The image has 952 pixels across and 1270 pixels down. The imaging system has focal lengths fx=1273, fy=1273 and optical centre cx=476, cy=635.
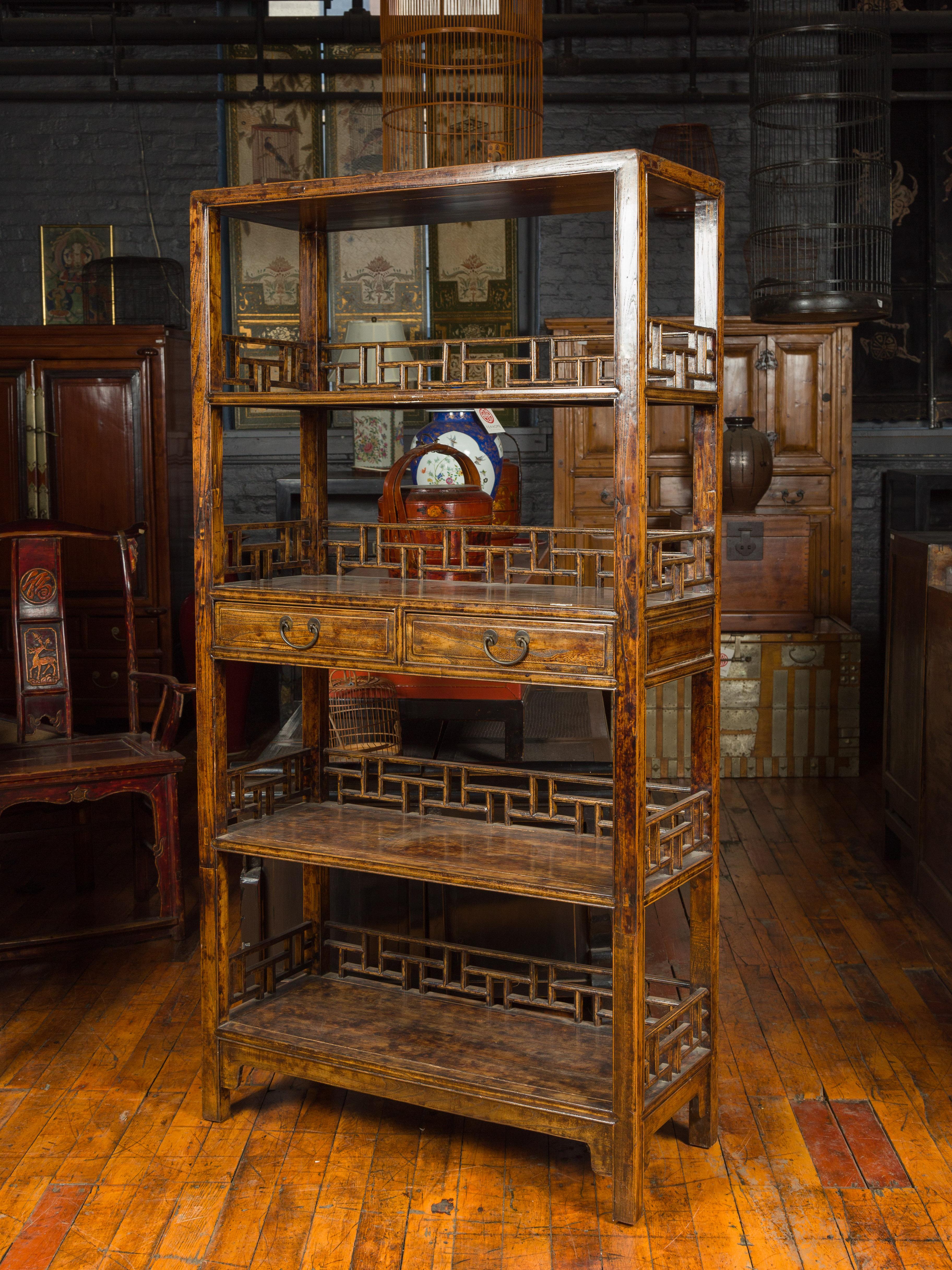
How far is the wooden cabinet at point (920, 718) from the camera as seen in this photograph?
3.83 meters

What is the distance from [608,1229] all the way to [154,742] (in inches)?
81.4

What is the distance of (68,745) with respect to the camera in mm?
3777

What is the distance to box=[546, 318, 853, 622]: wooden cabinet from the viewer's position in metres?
6.32

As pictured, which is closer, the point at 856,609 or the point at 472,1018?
the point at 472,1018

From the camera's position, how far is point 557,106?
22.6 feet

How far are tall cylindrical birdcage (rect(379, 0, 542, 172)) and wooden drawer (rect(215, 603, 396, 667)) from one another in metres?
3.10

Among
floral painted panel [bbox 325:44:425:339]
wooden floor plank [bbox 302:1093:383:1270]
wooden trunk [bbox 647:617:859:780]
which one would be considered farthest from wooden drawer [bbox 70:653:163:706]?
wooden floor plank [bbox 302:1093:383:1270]

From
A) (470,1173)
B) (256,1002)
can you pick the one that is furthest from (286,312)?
(470,1173)

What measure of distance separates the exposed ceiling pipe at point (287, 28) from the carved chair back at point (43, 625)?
13.1 feet

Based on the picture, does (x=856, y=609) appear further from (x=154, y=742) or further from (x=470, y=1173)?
(x=470, y=1173)

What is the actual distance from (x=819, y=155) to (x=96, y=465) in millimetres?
3984

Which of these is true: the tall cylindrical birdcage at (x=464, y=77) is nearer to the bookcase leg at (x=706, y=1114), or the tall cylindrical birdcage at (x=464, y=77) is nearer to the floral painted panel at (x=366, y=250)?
the floral painted panel at (x=366, y=250)

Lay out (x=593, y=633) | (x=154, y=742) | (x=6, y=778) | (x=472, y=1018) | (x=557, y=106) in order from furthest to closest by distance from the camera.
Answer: (x=557, y=106) → (x=154, y=742) → (x=6, y=778) → (x=472, y=1018) → (x=593, y=633)

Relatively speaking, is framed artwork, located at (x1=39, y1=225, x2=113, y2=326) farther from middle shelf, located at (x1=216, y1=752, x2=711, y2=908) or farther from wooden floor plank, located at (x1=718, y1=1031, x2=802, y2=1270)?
wooden floor plank, located at (x1=718, y1=1031, x2=802, y2=1270)
